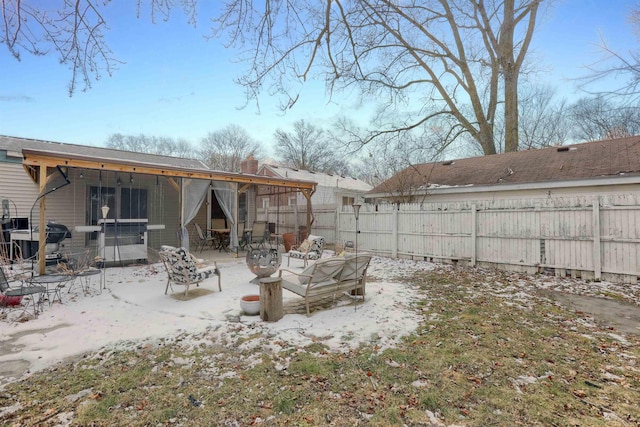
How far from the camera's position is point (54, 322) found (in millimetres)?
4355

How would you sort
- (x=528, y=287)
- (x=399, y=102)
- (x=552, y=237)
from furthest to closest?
(x=399, y=102)
(x=552, y=237)
(x=528, y=287)

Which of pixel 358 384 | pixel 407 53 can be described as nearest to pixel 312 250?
pixel 358 384

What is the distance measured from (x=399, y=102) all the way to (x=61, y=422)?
1023cm

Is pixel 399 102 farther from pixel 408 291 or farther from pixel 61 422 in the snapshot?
pixel 61 422

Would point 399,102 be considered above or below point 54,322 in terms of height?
above

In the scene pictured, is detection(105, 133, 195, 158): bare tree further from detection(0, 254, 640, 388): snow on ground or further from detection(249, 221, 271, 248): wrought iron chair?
detection(0, 254, 640, 388): snow on ground

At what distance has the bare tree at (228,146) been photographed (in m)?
35.5

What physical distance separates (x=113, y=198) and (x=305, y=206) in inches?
308

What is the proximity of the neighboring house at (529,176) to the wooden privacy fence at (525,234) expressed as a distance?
8.41ft

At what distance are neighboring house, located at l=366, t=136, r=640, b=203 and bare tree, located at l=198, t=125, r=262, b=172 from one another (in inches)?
981

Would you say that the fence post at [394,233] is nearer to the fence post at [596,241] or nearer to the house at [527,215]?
the house at [527,215]

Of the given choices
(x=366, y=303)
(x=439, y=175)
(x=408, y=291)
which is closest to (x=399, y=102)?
(x=439, y=175)

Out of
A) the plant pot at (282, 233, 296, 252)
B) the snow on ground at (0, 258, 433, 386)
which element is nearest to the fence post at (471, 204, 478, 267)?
the snow on ground at (0, 258, 433, 386)

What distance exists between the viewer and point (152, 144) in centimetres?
3697
